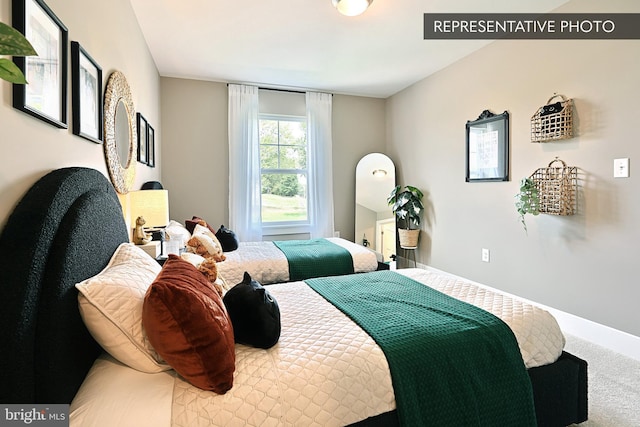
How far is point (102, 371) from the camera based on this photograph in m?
1.11

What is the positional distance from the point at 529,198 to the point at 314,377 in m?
2.55

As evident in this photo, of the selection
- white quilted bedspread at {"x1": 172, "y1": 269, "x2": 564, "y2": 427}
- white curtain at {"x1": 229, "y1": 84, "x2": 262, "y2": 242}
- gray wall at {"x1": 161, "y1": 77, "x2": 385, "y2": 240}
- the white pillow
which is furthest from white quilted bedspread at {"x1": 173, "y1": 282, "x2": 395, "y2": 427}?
gray wall at {"x1": 161, "y1": 77, "x2": 385, "y2": 240}

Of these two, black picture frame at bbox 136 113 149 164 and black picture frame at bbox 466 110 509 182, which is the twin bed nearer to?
black picture frame at bbox 136 113 149 164

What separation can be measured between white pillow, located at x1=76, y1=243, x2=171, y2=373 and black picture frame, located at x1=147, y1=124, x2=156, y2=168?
239 centimetres

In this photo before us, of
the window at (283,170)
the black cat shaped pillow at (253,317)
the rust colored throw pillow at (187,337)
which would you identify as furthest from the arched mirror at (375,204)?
the rust colored throw pillow at (187,337)

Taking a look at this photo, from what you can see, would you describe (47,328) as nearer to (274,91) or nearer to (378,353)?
(378,353)

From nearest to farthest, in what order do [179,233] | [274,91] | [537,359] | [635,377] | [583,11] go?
[537,359] < [635,377] < [583,11] < [179,233] < [274,91]

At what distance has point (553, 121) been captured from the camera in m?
2.66

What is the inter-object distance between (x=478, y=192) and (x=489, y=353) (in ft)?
8.36

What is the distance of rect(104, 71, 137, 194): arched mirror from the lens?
1910 mm

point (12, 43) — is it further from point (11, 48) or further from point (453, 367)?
point (453, 367)

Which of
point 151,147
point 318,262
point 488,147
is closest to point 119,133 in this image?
point 151,147

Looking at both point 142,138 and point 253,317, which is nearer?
point 253,317

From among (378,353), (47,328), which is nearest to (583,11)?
(378,353)
